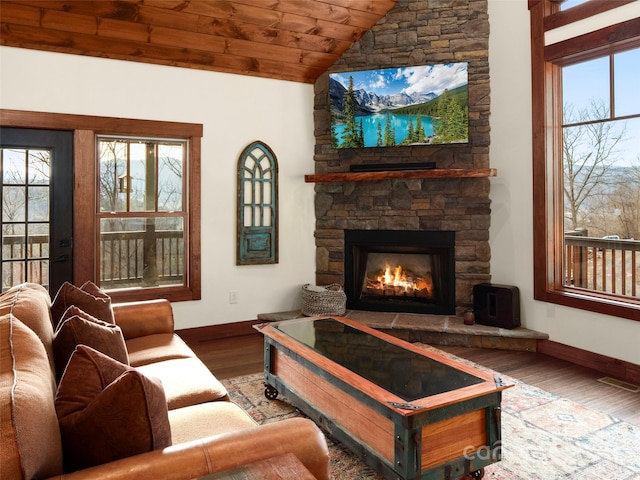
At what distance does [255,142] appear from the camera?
4707 mm

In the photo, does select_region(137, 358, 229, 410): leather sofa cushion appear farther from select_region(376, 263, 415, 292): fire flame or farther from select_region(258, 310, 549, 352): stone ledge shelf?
select_region(376, 263, 415, 292): fire flame

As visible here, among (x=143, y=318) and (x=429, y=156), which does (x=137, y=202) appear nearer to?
(x=143, y=318)

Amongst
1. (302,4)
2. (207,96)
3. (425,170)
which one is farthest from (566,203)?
(207,96)

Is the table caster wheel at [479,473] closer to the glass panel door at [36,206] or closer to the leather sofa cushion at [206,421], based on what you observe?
the leather sofa cushion at [206,421]

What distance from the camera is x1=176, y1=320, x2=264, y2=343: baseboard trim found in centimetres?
443

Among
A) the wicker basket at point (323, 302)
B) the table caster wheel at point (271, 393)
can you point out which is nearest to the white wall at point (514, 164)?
the wicker basket at point (323, 302)

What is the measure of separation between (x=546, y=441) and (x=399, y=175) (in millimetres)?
2654

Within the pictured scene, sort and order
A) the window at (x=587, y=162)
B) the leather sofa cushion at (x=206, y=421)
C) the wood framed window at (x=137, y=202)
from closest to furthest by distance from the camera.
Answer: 1. the leather sofa cushion at (x=206, y=421)
2. the window at (x=587, y=162)
3. the wood framed window at (x=137, y=202)

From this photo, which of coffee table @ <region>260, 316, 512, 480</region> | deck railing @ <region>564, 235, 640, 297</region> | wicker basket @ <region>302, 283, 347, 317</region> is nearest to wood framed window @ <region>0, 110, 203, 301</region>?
wicker basket @ <region>302, 283, 347, 317</region>

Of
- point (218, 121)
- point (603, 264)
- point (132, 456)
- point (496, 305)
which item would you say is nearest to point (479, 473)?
point (132, 456)

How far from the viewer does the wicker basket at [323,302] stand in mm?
4605

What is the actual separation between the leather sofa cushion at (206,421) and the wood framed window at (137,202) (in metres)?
2.63

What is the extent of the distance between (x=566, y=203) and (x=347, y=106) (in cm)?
224

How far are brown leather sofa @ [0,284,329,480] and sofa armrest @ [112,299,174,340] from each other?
799 mm
